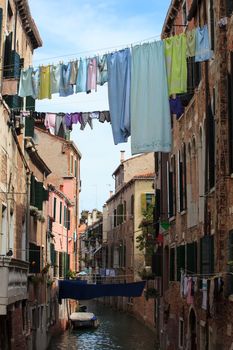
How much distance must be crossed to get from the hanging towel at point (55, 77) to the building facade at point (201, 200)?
3.78 meters

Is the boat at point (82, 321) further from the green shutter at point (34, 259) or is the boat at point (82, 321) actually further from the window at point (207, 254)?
the window at point (207, 254)

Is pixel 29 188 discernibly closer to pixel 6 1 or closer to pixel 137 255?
pixel 6 1

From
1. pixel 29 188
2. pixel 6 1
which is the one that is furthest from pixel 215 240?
pixel 29 188

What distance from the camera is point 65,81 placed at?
14758mm

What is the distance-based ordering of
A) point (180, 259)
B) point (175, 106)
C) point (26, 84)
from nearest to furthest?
1. point (26, 84)
2. point (175, 106)
3. point (180, 259)

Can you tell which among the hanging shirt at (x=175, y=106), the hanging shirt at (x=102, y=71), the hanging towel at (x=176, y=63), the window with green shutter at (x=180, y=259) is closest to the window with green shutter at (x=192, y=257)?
the window with green shutter at (x=180, y=259)

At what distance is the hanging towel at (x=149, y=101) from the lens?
13570mm

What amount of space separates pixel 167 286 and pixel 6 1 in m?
12.2

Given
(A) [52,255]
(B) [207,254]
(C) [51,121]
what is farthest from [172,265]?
(A) [52,255]

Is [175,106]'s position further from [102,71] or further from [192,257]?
[192,257]

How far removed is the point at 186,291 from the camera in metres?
16.8

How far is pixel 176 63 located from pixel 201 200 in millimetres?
4524

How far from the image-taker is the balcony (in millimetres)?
13259

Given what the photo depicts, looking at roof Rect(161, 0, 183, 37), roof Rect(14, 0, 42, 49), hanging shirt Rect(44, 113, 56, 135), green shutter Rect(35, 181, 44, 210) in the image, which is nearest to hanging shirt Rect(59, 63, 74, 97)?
hanging shirt Rect(44, 113, 56, 135)
